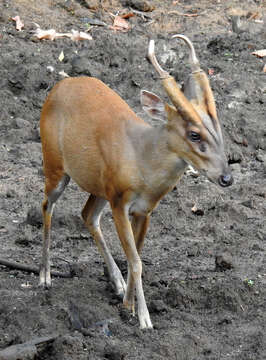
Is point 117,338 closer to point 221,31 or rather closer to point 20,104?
point 20,104

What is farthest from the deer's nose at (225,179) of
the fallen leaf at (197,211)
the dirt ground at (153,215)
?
the fallen leaf at (197,211)

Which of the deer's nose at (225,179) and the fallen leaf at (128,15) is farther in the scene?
the fallen leaf at (128,15)

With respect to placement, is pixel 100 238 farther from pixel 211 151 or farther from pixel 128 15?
pixel 128 15

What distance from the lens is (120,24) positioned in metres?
14.3

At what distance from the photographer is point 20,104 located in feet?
38.6

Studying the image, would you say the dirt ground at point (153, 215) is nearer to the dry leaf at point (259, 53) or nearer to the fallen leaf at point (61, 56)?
the fallen leaf at point (61, 56)

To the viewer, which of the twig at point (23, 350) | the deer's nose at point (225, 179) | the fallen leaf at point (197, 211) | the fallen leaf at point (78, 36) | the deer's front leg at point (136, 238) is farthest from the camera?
the fallen leaf at point (78, 36)

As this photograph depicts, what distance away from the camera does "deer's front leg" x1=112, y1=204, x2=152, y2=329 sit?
7.11 m

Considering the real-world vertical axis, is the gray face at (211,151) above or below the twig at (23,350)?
above

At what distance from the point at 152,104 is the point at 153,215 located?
9.35 feet

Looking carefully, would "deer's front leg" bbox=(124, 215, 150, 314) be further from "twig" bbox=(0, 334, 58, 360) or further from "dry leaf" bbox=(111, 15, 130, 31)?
"dry leaf" bbox=(111, 15, 130, 31)

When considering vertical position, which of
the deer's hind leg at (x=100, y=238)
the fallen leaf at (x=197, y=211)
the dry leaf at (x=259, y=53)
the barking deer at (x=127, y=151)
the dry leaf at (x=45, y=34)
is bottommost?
the dry leaf at (x=45, y=34)

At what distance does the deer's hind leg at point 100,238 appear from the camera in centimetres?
792

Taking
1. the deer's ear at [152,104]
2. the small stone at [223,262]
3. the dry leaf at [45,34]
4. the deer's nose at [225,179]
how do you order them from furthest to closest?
the dry leaf at [45,34]
the small stone at [223,262]
the deer's ear at [152,104]
the deer's nose at [225,179]
